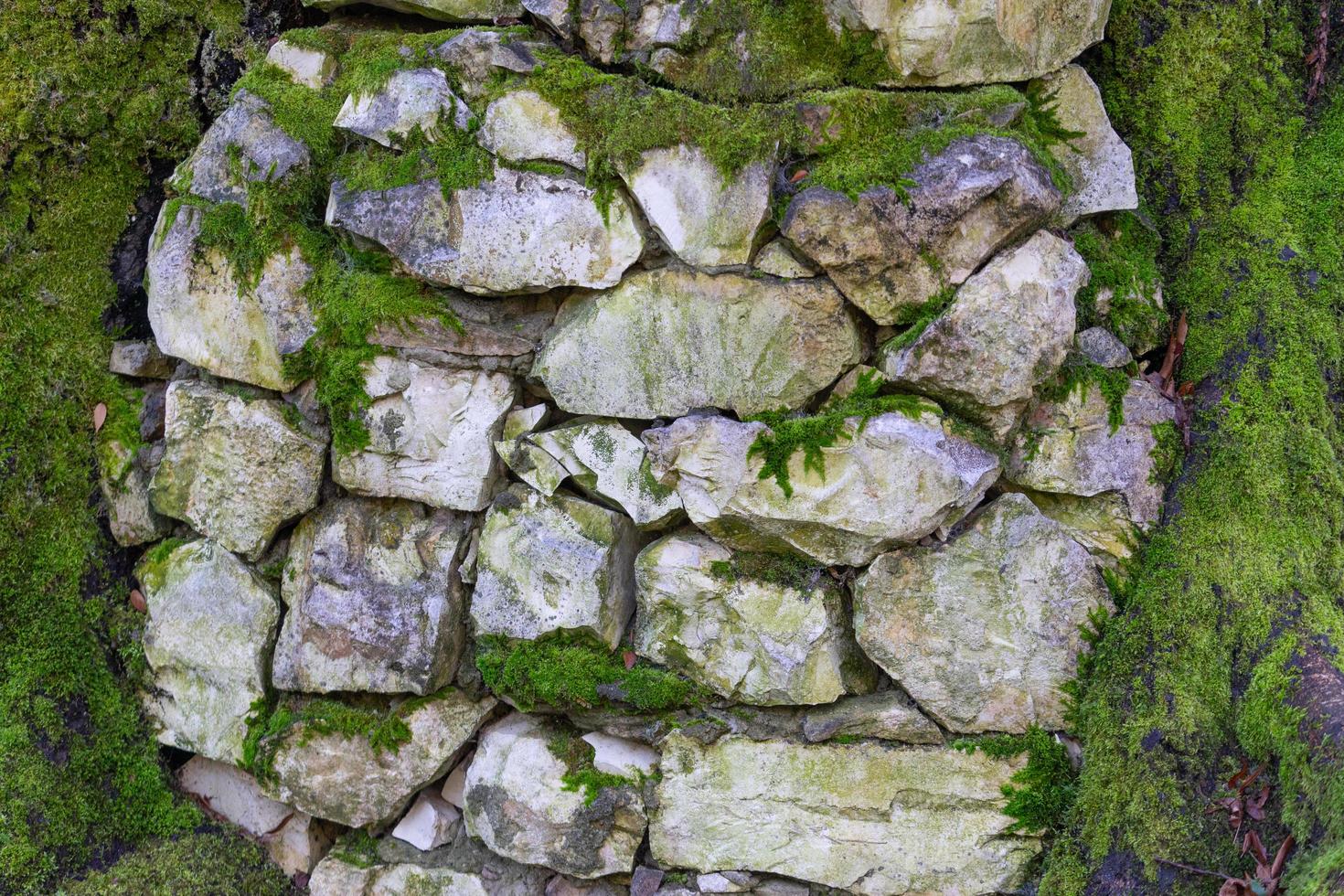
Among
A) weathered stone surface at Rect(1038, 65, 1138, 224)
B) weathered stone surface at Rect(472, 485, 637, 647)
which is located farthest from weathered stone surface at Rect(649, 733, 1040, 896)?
weathered stone surface at Rect(1038, 65, 1138, 224)

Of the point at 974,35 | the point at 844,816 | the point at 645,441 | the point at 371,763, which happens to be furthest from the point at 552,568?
the point at 974,35

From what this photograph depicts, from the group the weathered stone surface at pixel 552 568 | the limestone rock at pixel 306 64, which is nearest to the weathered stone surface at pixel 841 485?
the weathered stone surface at pixel 552 568

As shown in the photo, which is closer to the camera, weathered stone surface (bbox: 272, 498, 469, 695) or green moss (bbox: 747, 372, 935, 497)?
green moss (bbox: 747, 372, 935, 497)

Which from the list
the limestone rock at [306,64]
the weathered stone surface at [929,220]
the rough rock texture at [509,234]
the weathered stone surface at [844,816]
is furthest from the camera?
the limestone rock at [306,64]

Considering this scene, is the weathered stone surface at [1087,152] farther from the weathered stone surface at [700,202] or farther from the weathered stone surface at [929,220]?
the weathered stone surface at [700,202]

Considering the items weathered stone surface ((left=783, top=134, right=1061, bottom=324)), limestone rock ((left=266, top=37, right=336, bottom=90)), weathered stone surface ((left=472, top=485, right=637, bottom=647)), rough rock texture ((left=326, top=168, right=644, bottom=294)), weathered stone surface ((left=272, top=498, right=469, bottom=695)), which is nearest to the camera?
weathered stone surface ((left=783, top=134, right=1061, bottom=324))

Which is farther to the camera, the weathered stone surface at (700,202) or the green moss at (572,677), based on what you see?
the green moss at (572,677)

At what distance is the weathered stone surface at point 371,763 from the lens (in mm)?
3457

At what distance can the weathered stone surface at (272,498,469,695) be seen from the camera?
3.41 meters

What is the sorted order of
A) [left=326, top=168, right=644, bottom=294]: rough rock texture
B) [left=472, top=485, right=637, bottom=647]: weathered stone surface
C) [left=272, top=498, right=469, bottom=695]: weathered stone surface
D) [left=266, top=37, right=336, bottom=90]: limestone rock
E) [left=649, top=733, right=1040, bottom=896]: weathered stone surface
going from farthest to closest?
1. [left=266, top=37, right=336, bottom=90]: limestone rock
2. [left=272, top=498, right=469, bottom=695]: weathered stone surface
3. [left=472, top=485, right=637, bottom=647]: weathered stone surface
4. [left=326, top=168, right=644, bottom=294]: rough rock texture
5. [left=649, top=733, right=1040, bottom=896]: weathered stone surface

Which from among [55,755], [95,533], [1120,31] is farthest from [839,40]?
[55,755]

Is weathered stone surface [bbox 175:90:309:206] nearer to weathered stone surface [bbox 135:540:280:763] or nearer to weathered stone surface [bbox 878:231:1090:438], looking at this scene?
weathered stone surface [bbox 135:540:280:763]

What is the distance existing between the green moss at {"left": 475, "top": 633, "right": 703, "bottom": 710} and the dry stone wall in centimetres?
2

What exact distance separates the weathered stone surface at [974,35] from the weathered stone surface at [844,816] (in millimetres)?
2131
